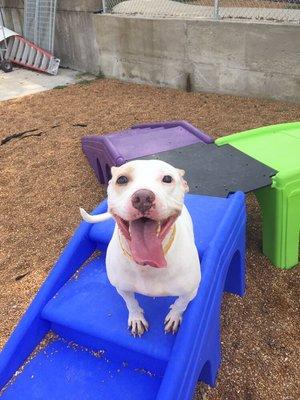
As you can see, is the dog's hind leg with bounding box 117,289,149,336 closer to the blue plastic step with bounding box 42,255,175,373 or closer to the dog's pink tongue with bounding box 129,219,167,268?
the blue plastic step with bounding box 42,255,175,373

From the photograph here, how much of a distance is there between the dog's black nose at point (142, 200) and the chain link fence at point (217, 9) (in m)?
5.11

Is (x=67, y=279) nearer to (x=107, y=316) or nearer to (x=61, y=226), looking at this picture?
(x=107, y=316)

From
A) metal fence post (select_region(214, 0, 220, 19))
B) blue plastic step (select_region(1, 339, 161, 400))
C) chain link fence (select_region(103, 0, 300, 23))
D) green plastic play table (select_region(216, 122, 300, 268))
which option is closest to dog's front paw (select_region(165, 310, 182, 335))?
blue plastic step (select_region(1, 339, 161, 400))

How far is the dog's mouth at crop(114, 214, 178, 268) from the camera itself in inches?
59.6

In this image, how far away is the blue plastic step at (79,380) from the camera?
6.23 feet

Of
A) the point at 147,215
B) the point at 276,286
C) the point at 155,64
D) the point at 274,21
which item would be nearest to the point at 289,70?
the point at 274,21

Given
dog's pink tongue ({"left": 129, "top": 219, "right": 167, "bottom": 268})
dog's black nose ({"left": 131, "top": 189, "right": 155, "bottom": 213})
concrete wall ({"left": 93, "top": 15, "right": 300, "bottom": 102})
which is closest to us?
dog's black nose ({"left": 131, "top": 189, "right": 155, "bottom": 213})

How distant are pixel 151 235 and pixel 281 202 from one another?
5.05 feet

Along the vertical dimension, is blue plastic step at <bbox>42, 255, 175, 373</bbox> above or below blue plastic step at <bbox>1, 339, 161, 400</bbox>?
above

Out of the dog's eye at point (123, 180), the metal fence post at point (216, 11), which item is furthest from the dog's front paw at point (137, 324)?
the metal fence post at point (216, 11)

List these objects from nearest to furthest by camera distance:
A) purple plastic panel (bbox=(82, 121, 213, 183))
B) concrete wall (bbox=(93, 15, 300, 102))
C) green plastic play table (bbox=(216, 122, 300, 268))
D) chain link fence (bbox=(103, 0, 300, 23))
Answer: green plastic play table (bbox=(216, 122, 300, 268)) → purple plastic panel (bbox=(82, 121, 213, 183)) → concrete wall (bbox=(93, 15, 300, 102)) → chain link fence (bbox=(103, 0, 300, 23))

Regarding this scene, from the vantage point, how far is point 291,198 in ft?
9.09

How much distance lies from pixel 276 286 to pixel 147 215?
1749mm

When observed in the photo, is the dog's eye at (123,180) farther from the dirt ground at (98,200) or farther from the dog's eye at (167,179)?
the dirt ground at (98,200)
